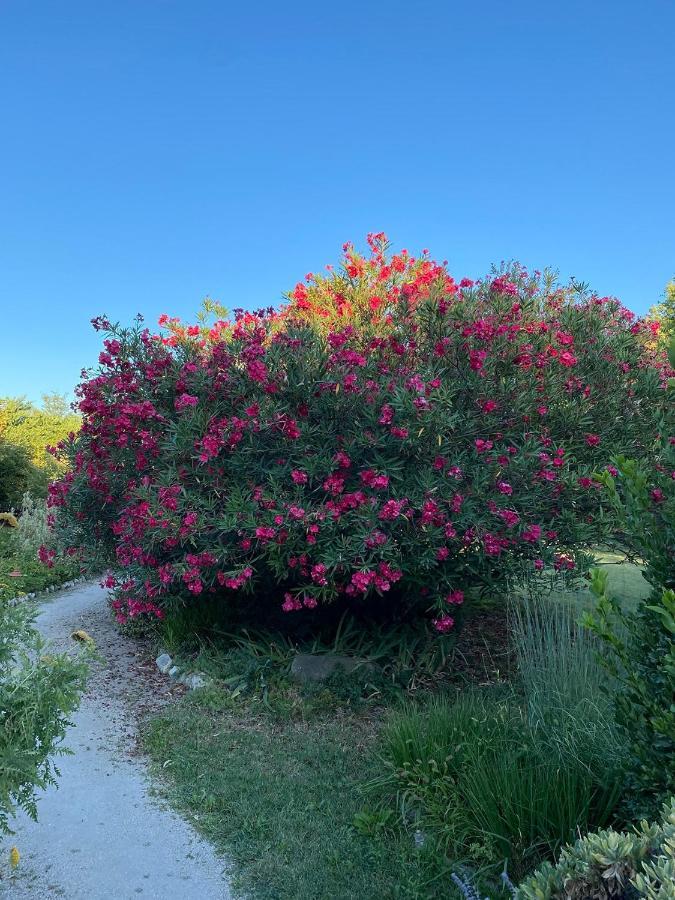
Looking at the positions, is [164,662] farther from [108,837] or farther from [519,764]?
[519,764]

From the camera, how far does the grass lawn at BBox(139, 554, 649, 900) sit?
3.02 m

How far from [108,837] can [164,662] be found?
8.60 ft

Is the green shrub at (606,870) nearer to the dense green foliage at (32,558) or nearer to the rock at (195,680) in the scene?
the rock at (195,680)

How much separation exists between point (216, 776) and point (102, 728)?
51.1 inches

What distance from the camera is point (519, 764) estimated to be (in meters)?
3.32

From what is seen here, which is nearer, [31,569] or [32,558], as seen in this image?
[31,569]

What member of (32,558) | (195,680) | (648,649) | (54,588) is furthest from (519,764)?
(32,558)

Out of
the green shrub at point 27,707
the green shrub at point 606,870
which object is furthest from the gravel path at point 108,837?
the green shrub at point 606,870

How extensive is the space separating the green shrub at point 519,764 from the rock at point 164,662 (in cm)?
255

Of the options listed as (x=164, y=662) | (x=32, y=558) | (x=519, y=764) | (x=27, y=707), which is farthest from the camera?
(x=32, y=558)

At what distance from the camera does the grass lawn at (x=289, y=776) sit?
9.90 feet

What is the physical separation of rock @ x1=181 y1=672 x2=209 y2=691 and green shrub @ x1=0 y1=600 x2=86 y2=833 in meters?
2.71

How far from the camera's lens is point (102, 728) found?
4.87m

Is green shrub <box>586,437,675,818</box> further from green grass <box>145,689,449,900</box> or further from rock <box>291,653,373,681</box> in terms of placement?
rock <box>291,653,373,681</box>
